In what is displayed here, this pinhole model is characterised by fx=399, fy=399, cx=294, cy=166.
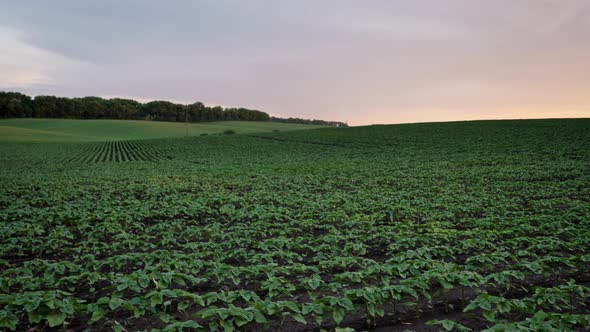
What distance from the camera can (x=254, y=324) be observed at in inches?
216

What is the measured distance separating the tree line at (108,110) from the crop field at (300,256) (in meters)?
118

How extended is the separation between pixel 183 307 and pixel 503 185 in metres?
18.6

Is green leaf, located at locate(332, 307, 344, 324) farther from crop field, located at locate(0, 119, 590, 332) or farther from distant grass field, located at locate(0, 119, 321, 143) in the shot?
distant grass field, located at locate(0, 119, 321, 143)

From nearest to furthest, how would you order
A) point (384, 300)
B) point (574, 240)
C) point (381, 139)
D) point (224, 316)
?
point (224, 316) → point (384, 300) → point (574, 240) → point (381, 139)

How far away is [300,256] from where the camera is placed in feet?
27.6

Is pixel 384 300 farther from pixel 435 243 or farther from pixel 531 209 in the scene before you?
pixel 531 209

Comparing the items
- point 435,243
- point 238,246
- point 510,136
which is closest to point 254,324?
point 238,246

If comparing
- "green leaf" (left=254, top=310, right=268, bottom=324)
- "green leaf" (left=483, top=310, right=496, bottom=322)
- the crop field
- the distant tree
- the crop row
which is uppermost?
the distant tree

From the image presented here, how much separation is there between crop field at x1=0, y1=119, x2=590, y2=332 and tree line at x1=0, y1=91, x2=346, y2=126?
388 ft

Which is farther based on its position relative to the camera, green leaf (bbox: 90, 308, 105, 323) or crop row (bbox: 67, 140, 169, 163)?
crop row (bbox: 67, 140, 169, 163)

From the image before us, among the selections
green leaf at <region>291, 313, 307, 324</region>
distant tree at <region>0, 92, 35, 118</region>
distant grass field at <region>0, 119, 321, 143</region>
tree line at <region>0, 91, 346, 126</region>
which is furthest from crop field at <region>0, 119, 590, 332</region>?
distant tree at <region>0, 92, 35, 118</region>

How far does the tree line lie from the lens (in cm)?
13093

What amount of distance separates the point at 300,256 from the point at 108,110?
159 meters

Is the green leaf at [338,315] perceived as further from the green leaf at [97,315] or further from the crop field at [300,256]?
the green leaf at [97,315]
